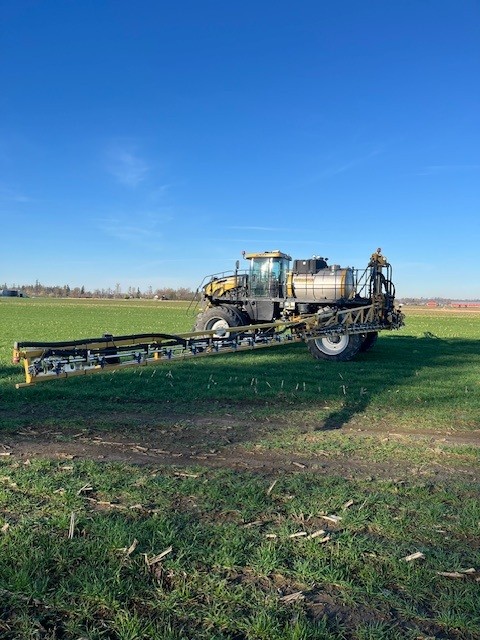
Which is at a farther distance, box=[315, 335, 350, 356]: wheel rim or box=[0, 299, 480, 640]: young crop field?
box=[315, 335, 350, 356]: wheel rim

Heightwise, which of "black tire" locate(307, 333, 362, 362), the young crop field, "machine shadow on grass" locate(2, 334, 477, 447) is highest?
"black tire" locate(307, 333, 362, 362)

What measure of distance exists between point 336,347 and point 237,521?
37.9ft

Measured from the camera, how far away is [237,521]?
4.46m

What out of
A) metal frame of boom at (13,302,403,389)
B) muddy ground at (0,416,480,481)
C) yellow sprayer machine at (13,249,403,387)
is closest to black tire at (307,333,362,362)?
yellow sprayer machine at (13,249,403,387)

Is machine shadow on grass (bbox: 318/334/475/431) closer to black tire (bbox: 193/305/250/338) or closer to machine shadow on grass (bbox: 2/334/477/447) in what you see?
machine shadow on grass (bbox: 2/334/477/447)

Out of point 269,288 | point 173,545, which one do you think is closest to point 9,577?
point 173,545

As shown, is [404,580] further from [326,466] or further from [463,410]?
[463,410]

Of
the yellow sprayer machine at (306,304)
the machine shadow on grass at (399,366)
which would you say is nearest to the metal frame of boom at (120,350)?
the yellow sprayer machine at (306,304)

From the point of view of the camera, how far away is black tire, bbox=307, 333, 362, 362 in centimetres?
1531

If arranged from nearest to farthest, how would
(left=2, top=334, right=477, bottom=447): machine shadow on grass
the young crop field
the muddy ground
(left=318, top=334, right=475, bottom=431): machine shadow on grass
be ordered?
the young crop field < the muddy ground < (left=2, top=334, right=477, bottom=447): machine shadow on grass < (left=318, top=334, right=475, bottom=431): machine shadow on grass

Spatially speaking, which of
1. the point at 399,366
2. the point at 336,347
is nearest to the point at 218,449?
the point at 336,347

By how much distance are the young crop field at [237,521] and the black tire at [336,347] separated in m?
5.90

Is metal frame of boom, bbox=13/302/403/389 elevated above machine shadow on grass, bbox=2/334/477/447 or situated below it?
above

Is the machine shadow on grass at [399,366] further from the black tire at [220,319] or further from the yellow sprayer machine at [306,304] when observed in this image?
the black tire at [220,319]
